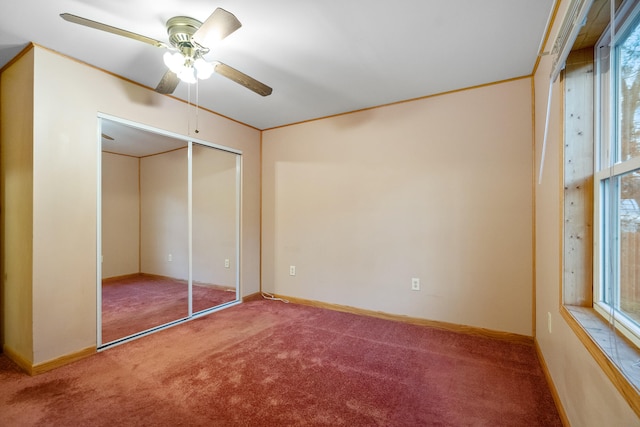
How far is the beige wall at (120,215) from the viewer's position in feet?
12.0

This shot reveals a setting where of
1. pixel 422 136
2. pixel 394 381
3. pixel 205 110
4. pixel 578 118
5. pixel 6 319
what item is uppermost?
pixel 205 110

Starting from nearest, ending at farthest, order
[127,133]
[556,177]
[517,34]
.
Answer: [556,177] < [517,34] < [127,133]

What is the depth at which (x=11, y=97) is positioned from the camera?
2221mm

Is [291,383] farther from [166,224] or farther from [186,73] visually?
[166,224]

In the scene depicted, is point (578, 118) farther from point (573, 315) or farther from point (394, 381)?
point (394, 381)

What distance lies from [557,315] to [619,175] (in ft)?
3.02

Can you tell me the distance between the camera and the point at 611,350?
3.46 feet

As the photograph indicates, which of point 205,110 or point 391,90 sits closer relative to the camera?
point 391,90

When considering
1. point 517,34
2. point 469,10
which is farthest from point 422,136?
point 469,10

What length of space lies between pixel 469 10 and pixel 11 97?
340 cm

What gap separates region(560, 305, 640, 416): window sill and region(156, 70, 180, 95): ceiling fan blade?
8.73 feet

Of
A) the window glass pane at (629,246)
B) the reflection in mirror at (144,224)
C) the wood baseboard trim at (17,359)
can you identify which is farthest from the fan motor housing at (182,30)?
the wood baseboard trim at (17,359)

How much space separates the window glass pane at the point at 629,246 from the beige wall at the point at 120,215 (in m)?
4.56

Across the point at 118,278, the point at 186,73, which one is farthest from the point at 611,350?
the point at 118,278
